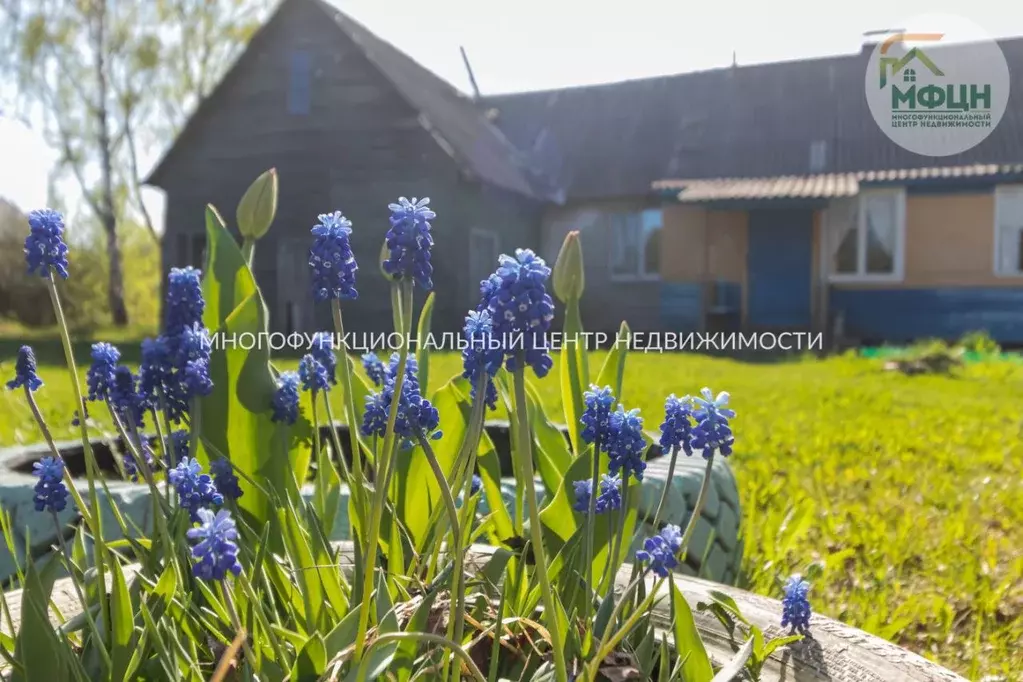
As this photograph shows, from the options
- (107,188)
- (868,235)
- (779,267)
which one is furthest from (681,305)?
(107,188)

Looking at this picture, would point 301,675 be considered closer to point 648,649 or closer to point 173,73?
point 648,649

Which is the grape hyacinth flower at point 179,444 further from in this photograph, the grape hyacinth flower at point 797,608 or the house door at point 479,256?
the house door at point 479,256

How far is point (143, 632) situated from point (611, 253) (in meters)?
10.9

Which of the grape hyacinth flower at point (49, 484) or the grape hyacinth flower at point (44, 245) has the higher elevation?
the grape hyacinth flower at point (44, 245)

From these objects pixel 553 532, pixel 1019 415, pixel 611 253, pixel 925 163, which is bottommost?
pixel 1019 415

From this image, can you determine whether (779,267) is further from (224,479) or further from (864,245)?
(224,479)

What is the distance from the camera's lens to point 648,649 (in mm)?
1000

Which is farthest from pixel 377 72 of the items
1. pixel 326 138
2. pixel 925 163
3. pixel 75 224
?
pixel 75 224

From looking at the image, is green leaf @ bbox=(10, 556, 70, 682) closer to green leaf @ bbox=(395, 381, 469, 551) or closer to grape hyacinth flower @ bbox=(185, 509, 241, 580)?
grape hyacinth flower @ bbox=(185, 509, 241, 580)

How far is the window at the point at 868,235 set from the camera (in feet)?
34.3

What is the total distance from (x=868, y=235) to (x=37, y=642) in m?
11.2

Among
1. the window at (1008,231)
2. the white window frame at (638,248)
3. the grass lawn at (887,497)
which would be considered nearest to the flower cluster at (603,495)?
the grass lawn at (887,497)

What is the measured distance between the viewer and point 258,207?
1.22 metres

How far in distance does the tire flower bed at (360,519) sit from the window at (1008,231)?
10741 mm
